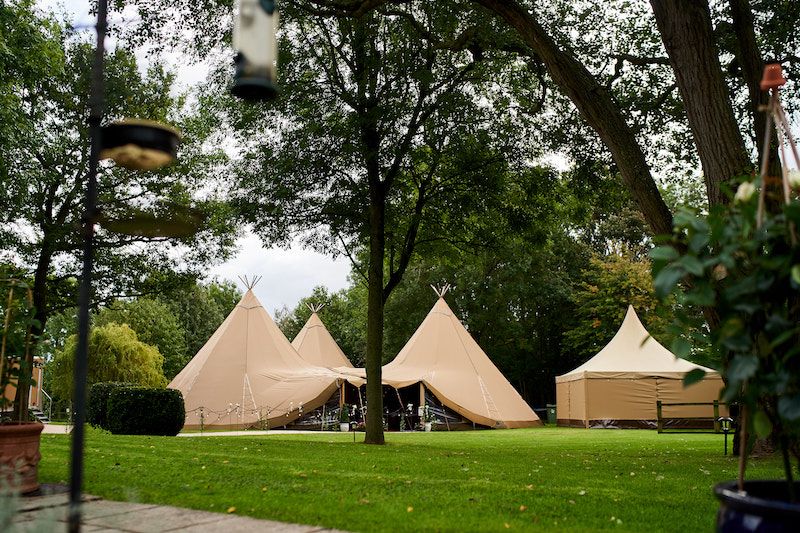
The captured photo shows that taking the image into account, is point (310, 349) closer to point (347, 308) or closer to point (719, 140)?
point (347, 308)

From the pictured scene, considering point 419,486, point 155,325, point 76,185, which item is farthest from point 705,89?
point 155,325

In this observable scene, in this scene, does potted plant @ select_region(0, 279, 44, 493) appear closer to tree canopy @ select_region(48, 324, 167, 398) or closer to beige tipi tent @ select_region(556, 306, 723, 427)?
beige tipi tent @ select_region(556, 306, 723, 427)

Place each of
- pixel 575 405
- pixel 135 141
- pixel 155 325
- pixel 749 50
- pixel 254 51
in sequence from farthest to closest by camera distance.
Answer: pixel 155 325, pixel 575 405, pixel 749 50, pixel 135 141, pixel 254 51

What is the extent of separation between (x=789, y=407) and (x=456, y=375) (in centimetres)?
1879

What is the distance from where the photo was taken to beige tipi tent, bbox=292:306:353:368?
78.5 ft

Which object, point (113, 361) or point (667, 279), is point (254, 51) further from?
point (113, 361)

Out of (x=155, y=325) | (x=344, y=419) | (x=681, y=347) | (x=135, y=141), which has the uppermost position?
(x=155, y=325)

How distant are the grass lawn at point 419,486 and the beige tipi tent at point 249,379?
9.81 meters

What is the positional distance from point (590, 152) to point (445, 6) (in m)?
3.11

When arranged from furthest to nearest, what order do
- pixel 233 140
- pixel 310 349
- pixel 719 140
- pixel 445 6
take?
pixel 310 349 < pixel 233 140 < pixel 445 6 < pixel 719 140

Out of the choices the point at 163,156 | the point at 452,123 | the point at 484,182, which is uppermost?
the point at 452,123

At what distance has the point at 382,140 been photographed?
11523mm

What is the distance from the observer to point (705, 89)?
6.69 m

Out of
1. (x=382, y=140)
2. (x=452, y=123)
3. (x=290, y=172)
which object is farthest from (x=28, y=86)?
(x=452, y=123)
